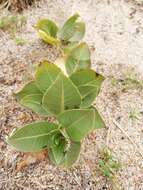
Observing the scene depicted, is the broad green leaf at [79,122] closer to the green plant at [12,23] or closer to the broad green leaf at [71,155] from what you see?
the broad green leaf at [71,155]

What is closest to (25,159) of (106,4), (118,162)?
(118,162)

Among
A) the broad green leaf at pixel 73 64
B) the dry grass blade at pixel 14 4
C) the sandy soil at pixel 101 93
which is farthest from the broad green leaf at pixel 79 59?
the dry grass blade at pixel 14 4

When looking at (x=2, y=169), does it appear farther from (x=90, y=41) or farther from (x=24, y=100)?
(x=90, y=41)

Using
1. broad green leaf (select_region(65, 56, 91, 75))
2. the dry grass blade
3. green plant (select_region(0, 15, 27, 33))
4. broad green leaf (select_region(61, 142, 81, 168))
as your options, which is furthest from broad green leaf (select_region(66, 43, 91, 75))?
the dry grass blade

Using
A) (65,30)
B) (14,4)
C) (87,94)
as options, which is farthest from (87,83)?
(14,4)

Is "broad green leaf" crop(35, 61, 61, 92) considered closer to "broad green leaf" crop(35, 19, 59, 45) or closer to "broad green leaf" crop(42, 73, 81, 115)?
"broad green leaf" crop(42, 73, 81, 115)

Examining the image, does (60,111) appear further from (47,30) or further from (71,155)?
(47,30)

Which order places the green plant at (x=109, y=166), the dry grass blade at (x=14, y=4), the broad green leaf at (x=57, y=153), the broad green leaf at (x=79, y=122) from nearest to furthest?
the broad green leaf at (x=79, y=122), the broad green leaf at (x=57, y=153), the green plant at (x=109, y=166), the dry grass blade at (x=14, y=4)
